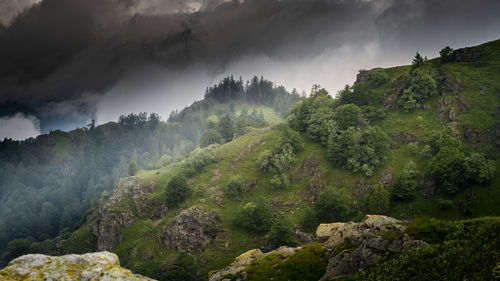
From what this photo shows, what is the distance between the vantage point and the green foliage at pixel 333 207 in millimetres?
69569

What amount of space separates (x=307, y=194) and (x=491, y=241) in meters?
70.5

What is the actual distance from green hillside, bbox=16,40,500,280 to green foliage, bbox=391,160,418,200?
0.32m

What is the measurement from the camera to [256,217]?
8038cm

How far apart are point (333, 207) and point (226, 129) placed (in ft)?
387

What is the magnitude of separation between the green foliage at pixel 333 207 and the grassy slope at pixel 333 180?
450 inches

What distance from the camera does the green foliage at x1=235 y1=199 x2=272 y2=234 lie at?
259ft

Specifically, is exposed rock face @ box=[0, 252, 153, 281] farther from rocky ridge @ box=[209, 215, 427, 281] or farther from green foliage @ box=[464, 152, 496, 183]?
green foliage @ box=[464, 152, 496, 183]

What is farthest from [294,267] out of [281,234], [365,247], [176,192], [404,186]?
[176,192]

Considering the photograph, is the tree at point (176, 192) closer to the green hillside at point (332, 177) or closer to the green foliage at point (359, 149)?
the green hillside at point (332, 177)

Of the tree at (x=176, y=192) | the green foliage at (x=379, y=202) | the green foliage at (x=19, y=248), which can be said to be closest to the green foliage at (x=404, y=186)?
the green foliage at (x=379, y=202)

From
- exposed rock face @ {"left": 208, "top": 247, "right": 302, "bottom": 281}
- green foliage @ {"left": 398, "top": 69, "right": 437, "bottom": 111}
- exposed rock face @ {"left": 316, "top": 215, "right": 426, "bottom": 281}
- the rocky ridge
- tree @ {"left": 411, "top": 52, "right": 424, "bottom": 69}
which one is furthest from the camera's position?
tree @ {"left": 411, "top": 52, "right": 424, "bottom": 69}

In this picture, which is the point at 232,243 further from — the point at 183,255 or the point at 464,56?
the point at 464,56

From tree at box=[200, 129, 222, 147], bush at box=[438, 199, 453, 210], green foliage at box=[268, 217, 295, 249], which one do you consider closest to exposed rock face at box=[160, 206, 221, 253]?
green foliage at box=[268, 217, 295, 249]

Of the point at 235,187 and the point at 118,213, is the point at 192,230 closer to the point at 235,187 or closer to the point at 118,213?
the point at 235,187
